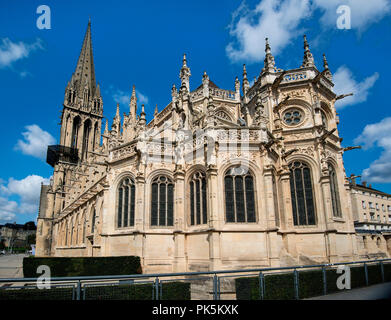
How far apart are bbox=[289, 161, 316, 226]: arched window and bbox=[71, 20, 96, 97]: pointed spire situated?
55.9 m

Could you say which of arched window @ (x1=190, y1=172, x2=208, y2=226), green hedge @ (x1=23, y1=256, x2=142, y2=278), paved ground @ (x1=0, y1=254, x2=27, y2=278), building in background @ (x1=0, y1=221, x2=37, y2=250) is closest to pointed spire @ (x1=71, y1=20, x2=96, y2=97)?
paved ground @ (x1=0, y1=254, x2=27, y2=278)

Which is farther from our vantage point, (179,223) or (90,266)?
(179,223)

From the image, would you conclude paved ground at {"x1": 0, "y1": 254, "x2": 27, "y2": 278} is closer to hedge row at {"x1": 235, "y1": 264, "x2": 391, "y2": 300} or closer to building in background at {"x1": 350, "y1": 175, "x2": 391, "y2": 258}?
hedge row at {"x1": 235, "y1": 264, "x2": 391, "y2": 300}

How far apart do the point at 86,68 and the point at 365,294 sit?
70.4 metres

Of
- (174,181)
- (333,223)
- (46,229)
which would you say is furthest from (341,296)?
(46,229)

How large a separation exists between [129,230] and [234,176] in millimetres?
6953

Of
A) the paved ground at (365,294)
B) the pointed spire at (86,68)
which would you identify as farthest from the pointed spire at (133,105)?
the pointed spire at (86,68)

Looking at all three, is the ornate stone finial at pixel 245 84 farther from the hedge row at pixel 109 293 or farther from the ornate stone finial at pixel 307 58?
the hedge row at pixel 109 293

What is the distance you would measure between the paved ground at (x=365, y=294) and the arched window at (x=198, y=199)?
24.2ft

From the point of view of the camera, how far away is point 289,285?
9023 millimetres

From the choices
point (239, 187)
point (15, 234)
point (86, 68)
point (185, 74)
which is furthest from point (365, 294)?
point (15, 234)

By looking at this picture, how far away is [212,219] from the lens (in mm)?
14352

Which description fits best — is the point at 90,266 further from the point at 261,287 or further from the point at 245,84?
the point at 245,84

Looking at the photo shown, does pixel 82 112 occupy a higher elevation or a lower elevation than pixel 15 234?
higher
